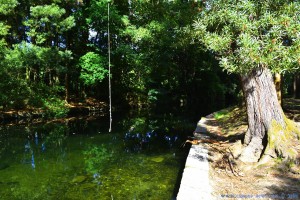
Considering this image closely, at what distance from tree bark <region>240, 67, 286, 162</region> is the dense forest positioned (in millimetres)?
5859

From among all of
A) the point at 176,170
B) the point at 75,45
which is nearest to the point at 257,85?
the point at 176,170

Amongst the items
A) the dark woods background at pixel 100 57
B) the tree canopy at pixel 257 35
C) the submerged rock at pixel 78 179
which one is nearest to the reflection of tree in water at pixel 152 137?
the submerged rock at pixel 78 179

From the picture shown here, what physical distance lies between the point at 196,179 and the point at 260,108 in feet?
7.16

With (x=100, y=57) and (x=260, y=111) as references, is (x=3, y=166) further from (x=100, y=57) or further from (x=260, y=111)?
(x=100, y=57)

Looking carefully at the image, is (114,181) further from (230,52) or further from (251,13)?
(251,13)

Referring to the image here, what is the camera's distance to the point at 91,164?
287 inches

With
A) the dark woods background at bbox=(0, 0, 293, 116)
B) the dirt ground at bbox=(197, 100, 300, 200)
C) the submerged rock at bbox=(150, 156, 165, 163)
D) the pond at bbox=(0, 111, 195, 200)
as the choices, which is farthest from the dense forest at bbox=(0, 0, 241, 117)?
the dirt ground at bbox=(197, 100, 300, 200)

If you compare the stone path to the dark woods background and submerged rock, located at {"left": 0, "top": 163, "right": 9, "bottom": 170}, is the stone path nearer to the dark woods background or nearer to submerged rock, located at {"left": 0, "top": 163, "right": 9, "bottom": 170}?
submerged rock, located at {"left": 0, "top": 163, "right": 9, "bottom": 170}

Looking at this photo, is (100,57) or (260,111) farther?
(100,57)

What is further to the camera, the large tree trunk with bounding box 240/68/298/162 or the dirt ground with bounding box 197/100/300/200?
the large tree trunk with bounding box 240/68/298/162

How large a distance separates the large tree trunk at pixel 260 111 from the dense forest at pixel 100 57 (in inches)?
231

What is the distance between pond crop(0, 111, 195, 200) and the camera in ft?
18.4

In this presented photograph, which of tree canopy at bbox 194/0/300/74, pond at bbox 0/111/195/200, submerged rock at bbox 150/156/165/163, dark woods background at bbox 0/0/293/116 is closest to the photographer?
tree canopy at bbox 194/0/300/74

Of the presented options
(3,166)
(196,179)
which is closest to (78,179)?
(3,166)
